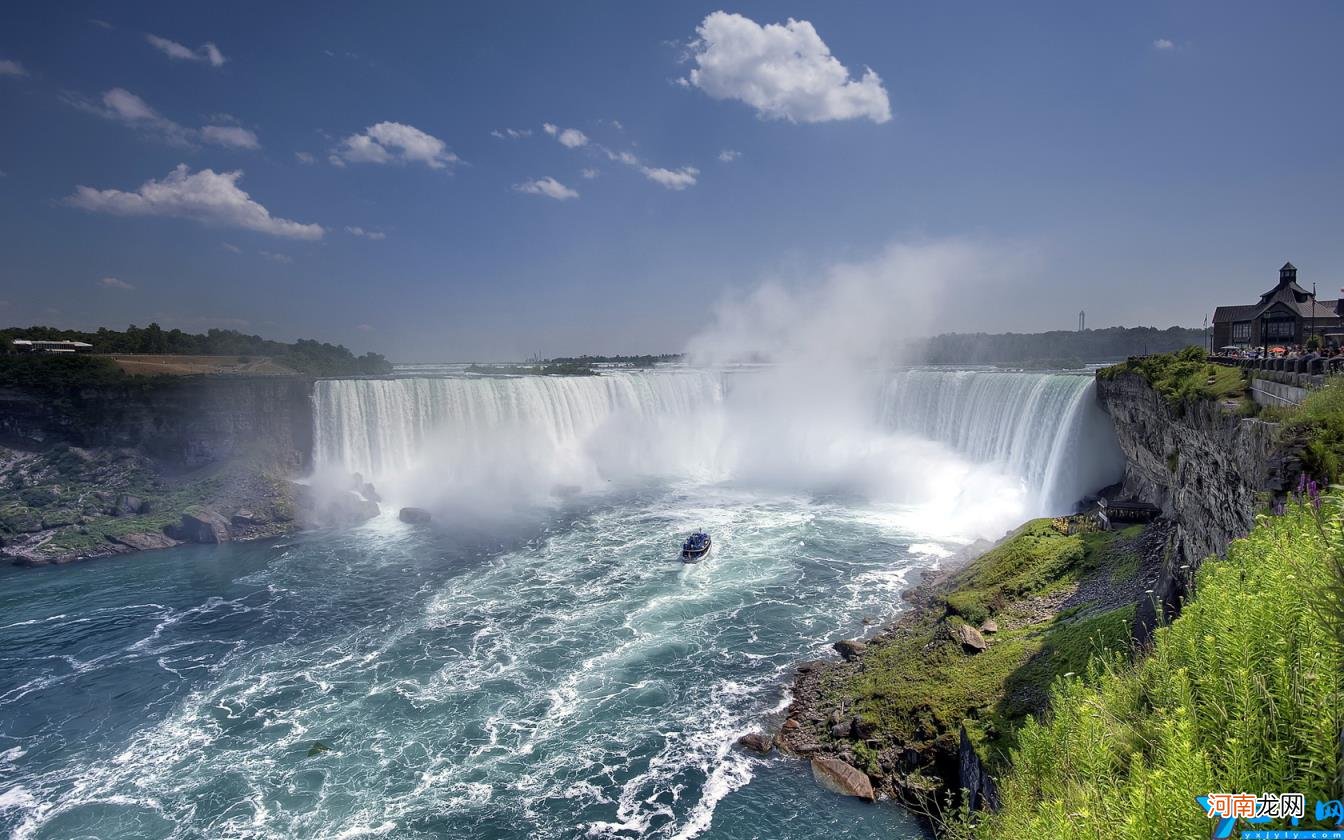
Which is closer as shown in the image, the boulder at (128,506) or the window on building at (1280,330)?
the window on building at (1280,330)

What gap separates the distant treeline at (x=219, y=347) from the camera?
2013 inches

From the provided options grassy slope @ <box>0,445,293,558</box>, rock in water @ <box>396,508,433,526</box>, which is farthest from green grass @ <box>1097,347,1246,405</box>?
grassy slope @ <box>0,445,293,558</box>

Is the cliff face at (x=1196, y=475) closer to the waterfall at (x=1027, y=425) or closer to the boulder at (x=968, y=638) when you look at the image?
the boulder at (x=968, y=638)

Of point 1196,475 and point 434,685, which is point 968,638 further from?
point 434,685

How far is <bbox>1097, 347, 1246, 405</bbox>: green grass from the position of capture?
1534 centimetres

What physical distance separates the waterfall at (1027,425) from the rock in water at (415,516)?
29.1 metres

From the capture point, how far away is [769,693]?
1505 cm

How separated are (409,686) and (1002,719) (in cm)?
1379

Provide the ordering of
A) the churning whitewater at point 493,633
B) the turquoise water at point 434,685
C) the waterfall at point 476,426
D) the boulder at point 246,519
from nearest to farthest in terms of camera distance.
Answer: the turquoise water at point 434,685 < the churning whitewater at point 493,633 < the boulder at point 246,519 < the waterfall at point 476,426

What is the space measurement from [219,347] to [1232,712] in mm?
69757

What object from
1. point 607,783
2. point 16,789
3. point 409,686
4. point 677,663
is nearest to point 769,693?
point 677,663

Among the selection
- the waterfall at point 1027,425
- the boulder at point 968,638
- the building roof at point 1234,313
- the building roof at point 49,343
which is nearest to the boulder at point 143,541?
the building roof at point 49,343

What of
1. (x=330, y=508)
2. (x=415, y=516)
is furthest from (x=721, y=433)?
(x=330, y=508)

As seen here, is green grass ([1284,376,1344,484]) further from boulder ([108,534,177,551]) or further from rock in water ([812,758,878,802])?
boulder ([108,534,177,551])
